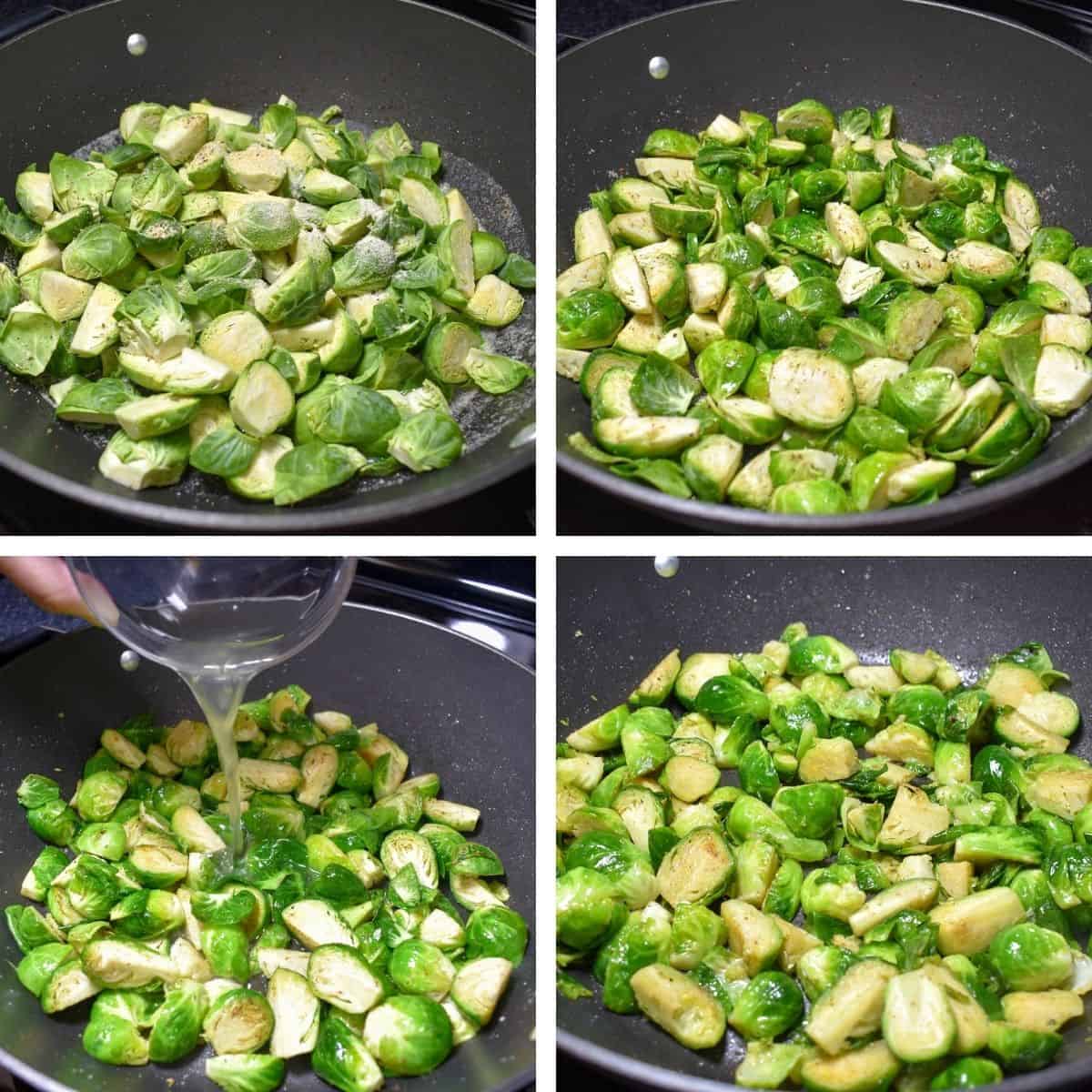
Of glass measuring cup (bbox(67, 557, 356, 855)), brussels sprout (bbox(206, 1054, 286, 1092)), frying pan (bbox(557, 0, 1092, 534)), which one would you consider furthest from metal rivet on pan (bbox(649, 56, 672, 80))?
brussels sprout (bbox(206, 1054, 286, 1092))

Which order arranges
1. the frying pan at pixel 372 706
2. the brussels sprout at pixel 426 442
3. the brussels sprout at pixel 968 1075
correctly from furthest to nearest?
the frying pan at pixel 372 706
the brussels sprout at pixel 426 442
the brussels sprout at pixel 968 1075

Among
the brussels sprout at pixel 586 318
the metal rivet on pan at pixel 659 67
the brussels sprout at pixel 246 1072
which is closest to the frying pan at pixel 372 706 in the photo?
the brussels sprout at pixel 246 1072

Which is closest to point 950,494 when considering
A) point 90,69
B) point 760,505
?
point 760,505

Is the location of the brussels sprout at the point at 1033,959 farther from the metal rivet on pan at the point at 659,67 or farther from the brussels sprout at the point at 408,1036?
the metal rivet on pan at the point at 659,67

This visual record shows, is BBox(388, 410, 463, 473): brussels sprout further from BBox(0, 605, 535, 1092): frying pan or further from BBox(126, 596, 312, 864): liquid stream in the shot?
BBox(0, 605, 535, 1092): frying pan

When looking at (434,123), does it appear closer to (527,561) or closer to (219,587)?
(527,561)

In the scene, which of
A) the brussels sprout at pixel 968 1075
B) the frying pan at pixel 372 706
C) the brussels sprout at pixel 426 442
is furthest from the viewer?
the frying pan at pixel 372 706

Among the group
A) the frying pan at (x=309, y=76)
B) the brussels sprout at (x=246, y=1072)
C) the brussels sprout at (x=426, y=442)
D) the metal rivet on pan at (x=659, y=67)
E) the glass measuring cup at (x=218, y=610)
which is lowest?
the brussels sprout at (x=246, y=1072)

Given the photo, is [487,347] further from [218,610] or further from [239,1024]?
[239,1024]

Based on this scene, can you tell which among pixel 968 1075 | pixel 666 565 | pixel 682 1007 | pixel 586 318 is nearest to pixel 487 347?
pixel 586 318
